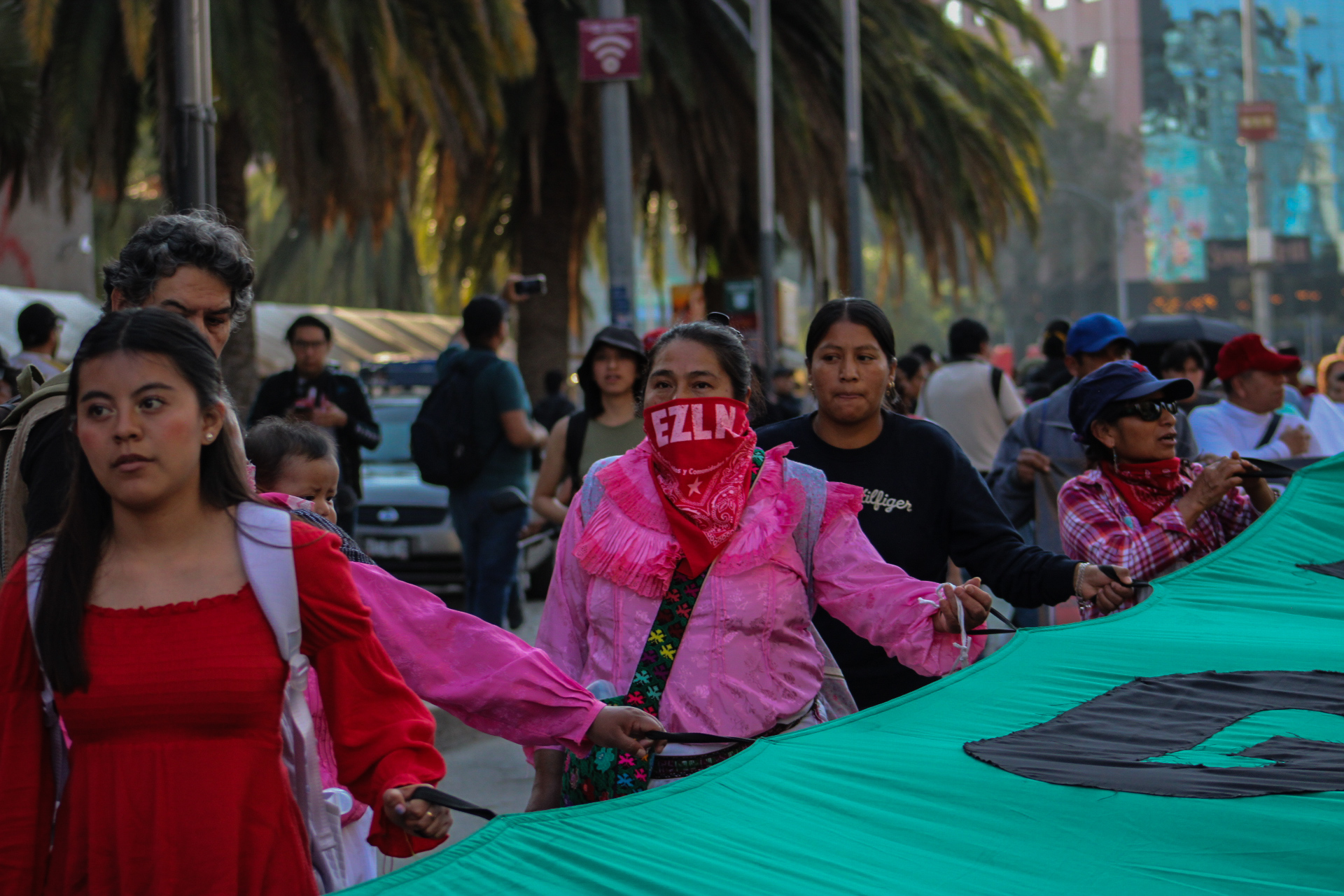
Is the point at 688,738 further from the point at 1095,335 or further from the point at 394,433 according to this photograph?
the point at 394,433

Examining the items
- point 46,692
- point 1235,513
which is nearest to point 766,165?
point 1235,513

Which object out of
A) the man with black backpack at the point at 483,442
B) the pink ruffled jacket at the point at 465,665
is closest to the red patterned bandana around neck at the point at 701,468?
the pink ruffled jacket at the point at 465,665

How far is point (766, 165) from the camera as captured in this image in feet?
49.5

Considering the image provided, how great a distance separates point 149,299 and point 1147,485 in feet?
9.55

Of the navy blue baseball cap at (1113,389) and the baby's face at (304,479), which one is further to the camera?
the navy blue baseball cap at (1113,389)

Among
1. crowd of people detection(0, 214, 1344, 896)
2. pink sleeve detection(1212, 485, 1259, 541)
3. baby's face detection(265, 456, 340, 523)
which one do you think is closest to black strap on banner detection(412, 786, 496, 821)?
crowd of people detection(0, 214, 1344, 896)

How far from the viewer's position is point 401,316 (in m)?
32.9

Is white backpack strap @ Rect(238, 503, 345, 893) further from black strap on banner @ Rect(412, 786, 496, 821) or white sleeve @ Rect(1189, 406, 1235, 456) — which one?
white sleeve @ Rect(1189, 406, 1235, 456)

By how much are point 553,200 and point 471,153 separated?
3.36ft

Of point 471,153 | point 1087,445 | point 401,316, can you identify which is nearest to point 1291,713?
point 1087,445

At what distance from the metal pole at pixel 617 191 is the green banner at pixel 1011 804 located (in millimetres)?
7712

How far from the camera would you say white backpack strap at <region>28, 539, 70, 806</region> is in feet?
7.11

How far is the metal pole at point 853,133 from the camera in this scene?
14.9m

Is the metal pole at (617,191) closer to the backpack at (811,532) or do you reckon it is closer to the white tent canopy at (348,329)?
the backpack at (811,532)
